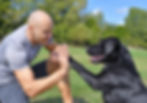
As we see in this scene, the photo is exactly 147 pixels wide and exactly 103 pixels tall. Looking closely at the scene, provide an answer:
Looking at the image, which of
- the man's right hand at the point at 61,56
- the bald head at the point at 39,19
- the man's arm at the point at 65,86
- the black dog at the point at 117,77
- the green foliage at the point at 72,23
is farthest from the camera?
the green foliage at the point at 72,23

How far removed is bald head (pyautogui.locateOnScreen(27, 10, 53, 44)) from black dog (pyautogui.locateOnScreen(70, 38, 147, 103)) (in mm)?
798

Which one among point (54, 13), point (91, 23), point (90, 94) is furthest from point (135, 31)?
point (90, 94)

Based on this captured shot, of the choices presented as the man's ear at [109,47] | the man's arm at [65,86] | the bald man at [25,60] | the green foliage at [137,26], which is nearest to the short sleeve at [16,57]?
the bald man at [25,60]

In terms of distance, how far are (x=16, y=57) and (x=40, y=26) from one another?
321 mm

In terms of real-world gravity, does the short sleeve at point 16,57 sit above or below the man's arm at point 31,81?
above

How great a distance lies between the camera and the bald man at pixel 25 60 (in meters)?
2.27

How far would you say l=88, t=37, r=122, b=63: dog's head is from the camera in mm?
3264

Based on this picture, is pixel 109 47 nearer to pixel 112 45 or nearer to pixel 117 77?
pixel 112 45

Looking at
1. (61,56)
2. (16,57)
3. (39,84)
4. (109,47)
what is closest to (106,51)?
(109,47)

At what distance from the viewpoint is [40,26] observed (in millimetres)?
2225

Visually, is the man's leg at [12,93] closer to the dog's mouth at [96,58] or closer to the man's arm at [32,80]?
the man's arm at [32,80]

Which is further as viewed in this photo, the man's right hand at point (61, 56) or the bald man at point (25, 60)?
the man's right hand at point (61, 56)

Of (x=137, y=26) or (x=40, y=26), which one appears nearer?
(x=40, y=26)

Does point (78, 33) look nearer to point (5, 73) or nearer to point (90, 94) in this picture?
point (90, 94)
